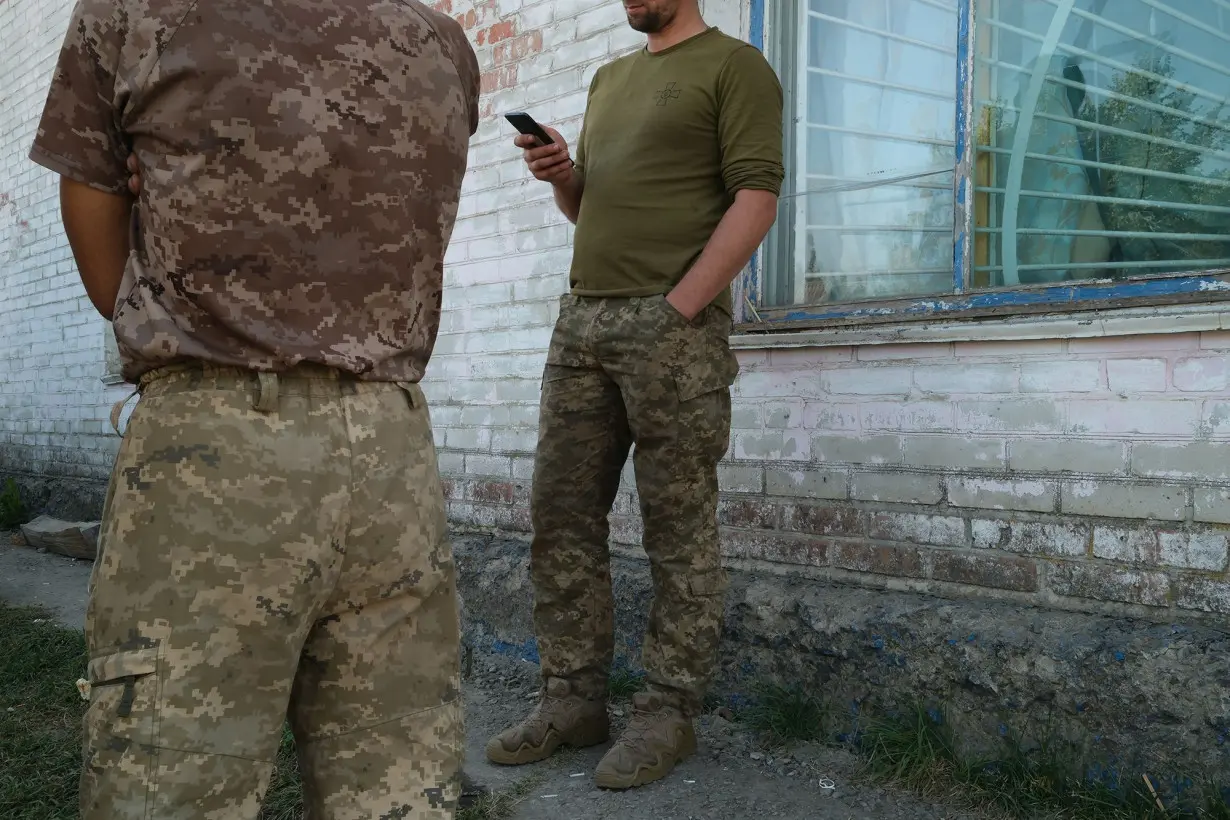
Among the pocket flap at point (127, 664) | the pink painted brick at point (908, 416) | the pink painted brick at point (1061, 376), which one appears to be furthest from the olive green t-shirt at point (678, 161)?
the pocket flap at point (127, 664)

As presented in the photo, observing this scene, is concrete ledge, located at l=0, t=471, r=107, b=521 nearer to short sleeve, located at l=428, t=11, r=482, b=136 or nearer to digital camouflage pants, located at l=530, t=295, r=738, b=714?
digital camouflage pants, located at l=530, t=295, r=738, b=714

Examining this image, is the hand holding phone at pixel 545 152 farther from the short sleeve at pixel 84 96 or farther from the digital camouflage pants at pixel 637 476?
the short sleeve at pixel 84 96

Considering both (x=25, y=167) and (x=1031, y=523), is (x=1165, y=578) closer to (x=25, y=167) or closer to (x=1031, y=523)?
(x=1031, y=523)

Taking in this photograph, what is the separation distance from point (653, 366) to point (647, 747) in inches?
37.2

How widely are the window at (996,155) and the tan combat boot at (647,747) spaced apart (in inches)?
49.0

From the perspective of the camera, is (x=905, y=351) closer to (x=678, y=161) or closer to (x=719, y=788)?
(x=678, y=161)

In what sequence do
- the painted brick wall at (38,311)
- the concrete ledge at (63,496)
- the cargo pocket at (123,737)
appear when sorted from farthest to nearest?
the painted brick wall at (38,311) < the concrete ledge at (63,496) < the cargo pocket at (123,737)

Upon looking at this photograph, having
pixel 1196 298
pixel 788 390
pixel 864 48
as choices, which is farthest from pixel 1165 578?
pixel 864 48

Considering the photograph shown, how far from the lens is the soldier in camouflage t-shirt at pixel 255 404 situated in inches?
49.0

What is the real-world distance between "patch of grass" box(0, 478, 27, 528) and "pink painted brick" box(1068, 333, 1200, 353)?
7.10 meters

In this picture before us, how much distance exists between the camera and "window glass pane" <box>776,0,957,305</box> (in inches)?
113

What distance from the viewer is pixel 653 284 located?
2.48 metres

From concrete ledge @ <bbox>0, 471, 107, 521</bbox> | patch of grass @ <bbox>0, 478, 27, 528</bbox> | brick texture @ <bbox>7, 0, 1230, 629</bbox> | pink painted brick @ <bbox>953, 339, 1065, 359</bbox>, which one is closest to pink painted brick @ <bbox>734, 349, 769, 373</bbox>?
brick texture @ <bbox>7, 0, 1230, 629</bbox>

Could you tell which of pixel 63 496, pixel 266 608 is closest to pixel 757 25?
pixel 266 608
